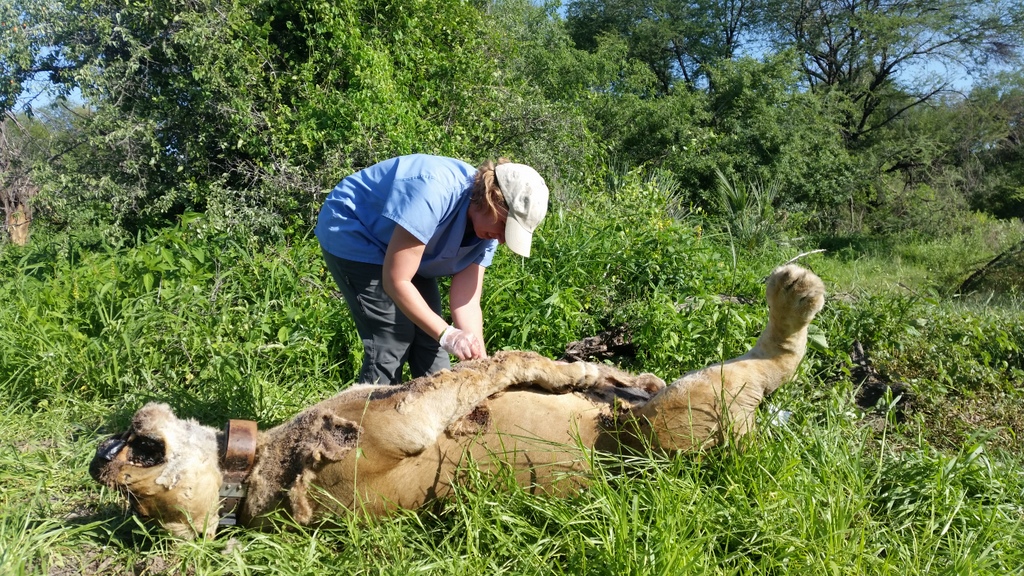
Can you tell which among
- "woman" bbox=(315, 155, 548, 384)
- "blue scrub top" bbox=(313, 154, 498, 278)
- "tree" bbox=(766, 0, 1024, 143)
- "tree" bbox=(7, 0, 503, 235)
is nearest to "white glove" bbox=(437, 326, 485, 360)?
"woman" bbox=(315, 155, 548, 384)

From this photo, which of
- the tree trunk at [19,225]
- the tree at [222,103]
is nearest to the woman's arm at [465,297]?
the tree at [222,103]

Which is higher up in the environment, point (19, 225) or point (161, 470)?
point (19, 225)

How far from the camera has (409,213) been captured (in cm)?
270

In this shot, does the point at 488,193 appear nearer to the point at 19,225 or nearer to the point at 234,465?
the point at 234,465

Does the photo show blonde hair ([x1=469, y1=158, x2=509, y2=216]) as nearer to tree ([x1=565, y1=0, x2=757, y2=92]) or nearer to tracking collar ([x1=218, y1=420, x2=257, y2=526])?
tracking collar ([x1=218, y1=420, x2=257, y2=526])

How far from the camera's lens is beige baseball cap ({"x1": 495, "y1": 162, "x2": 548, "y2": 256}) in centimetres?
268

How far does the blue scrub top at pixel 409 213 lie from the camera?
2.74 meters

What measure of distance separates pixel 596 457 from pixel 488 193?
108 centimetres

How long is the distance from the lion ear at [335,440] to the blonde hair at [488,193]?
1.01 meters

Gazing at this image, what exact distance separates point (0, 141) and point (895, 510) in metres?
9.01

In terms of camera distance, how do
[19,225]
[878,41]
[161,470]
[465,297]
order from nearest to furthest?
[161,470] < [465,297] < [19,225] < [878,41]

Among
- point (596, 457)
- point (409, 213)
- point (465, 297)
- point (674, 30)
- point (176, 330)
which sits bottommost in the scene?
point (596, 457)

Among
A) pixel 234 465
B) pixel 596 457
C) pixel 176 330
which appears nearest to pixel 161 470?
pixel 234 465

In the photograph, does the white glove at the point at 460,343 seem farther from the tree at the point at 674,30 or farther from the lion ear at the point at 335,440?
the tree at the point at 674,30
